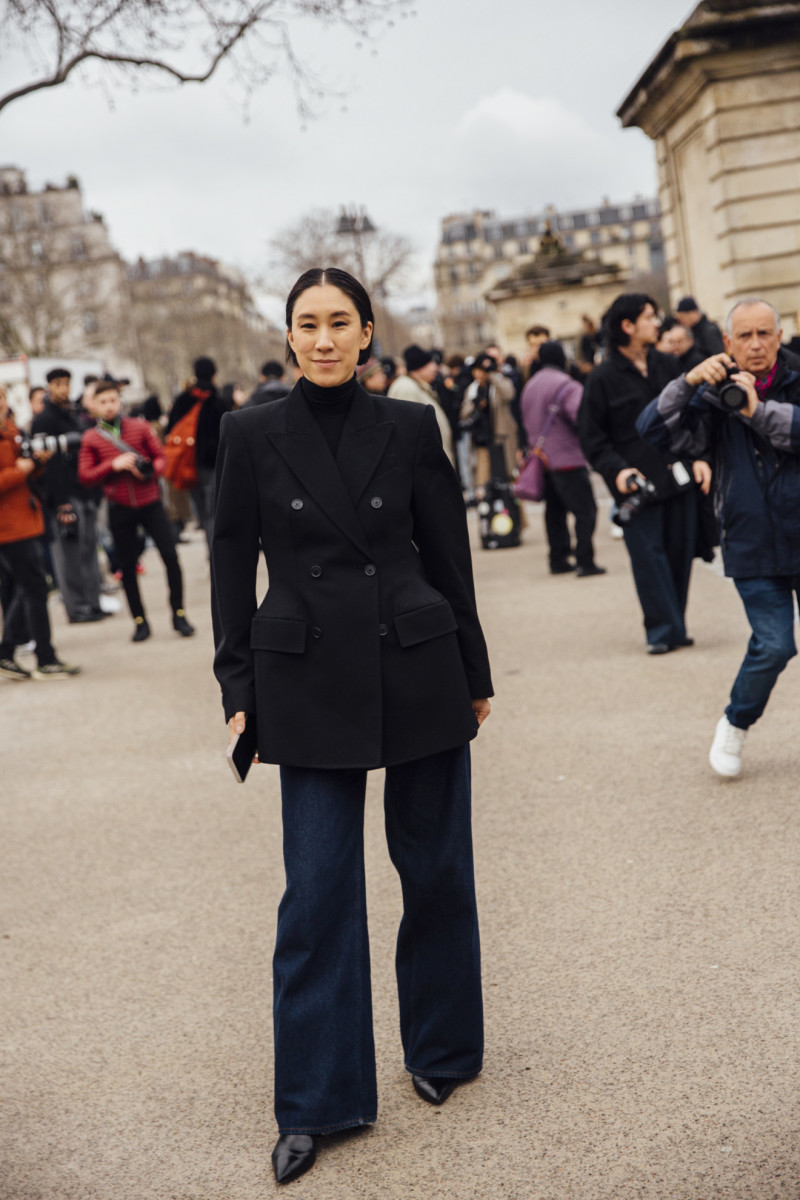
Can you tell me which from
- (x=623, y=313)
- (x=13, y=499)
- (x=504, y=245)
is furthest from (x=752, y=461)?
(x=504, y=245)

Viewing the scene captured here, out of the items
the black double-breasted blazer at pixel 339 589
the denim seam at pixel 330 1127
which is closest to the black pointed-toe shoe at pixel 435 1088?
the denim seam at pixel 330 1127

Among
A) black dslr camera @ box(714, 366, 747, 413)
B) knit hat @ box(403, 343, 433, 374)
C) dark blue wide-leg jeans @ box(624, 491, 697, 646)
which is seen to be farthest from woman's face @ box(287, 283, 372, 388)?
knit hat @ box(403, 343, 433, 374)

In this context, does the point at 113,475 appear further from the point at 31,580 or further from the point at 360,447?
the point at 360,447

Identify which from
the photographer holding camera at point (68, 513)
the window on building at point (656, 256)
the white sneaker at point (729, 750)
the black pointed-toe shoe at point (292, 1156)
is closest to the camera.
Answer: the black pointed-toe shoe at point (292, 1156)

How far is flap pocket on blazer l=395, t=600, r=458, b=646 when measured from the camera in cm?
319

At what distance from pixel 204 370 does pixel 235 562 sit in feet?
34.2

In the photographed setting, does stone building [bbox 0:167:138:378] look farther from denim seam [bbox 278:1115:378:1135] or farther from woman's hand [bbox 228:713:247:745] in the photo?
denim seam [bbox 278:1115:378:1135]

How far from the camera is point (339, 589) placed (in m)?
3.17

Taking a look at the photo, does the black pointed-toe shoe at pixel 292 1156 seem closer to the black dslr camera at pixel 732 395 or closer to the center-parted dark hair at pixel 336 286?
the center-parted dark hair at pixel 336 286

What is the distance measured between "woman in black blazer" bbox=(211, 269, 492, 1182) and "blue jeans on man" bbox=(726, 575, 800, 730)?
7.96 feet

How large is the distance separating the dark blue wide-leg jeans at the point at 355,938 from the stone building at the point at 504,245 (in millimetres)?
148457

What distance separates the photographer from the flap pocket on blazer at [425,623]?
3.19m

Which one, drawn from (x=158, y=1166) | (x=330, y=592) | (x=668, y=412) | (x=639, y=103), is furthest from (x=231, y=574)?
(x=639, y=103)

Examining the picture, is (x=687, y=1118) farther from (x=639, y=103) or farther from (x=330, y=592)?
(x=639, y=103)
